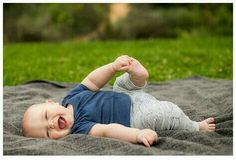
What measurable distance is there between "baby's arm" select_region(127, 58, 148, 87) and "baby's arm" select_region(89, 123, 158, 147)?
400mm

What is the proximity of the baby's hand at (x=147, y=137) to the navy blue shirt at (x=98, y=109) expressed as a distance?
259 mm

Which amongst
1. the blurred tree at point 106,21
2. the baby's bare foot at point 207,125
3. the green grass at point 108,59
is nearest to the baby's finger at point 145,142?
the baby's bare foot at point 207,125

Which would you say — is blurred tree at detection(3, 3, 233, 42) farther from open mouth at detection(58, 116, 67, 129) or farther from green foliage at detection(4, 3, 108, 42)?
open mouth at detection(58, 116, 67, 129)

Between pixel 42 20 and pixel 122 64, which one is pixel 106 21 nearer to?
pixel 42 20

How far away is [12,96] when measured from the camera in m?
4.07

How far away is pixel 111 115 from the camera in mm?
2865

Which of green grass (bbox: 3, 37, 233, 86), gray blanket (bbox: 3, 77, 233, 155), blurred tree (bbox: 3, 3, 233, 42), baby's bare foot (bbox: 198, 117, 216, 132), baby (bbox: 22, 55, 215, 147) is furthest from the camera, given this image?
blurred tree (bbox: 3, 3, 233, 42)

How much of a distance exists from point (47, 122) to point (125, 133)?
45cm

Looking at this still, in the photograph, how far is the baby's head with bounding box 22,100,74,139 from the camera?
9.03 feet

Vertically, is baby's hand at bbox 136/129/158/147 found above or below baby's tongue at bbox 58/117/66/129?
below

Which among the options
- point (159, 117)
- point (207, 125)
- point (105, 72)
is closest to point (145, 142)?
point (159, 117)

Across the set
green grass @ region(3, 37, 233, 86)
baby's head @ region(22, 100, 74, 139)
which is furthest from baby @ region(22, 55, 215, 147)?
green grass @ region(3, 37, 233, 86)

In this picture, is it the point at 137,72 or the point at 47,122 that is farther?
the point at 137,72
